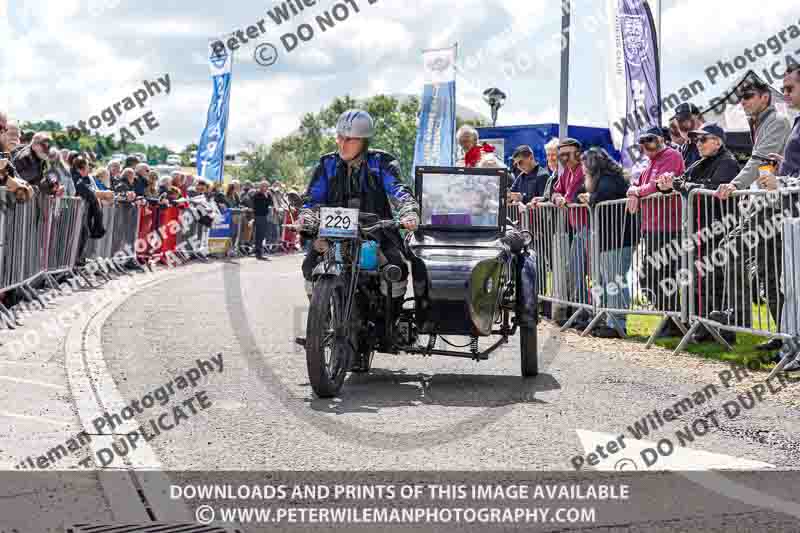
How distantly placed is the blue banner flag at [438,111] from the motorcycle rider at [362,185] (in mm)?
21999

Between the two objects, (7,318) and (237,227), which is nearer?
(7,318)

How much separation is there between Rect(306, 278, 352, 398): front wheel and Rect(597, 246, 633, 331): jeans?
4337 millimetres

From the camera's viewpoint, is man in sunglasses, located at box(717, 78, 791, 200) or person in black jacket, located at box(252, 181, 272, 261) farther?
person in black jacket, located at box(252, 181, 272, 261)

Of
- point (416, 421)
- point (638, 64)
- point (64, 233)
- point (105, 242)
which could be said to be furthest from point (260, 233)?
point (416, 421)

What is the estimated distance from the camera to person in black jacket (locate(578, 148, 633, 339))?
1141 centimetres

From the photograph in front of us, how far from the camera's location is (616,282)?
11477 mm

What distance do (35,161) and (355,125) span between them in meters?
6.93

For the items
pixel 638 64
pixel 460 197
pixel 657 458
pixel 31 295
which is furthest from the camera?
pixel 638 64

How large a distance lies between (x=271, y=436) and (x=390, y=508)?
1.63 metres

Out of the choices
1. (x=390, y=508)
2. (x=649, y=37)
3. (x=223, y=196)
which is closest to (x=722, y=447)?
(x=390, y=508)

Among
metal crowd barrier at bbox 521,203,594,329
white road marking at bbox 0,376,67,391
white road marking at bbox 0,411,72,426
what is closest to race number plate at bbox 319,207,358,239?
white road marking at bbox 0,376,67,391

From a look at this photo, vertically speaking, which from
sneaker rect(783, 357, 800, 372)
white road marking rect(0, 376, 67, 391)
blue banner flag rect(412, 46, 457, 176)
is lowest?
sneaker rect(783, 357, 800, 372)

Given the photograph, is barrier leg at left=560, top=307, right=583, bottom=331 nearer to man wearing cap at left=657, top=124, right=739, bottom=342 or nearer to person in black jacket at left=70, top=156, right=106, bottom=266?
man wearing cap at left=657, top=124, right=739, bottom=342

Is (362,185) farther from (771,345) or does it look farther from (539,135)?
(539,135)
